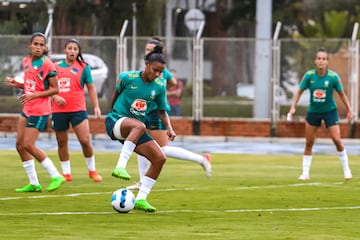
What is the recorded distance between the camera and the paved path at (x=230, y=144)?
3004cm

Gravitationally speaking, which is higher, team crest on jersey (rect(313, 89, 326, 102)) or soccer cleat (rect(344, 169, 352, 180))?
team crest on jersey (rect(313, 89, 326, 102))

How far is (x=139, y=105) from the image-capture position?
14867 millimetres

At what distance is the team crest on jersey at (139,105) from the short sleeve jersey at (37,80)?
2613 millimetres

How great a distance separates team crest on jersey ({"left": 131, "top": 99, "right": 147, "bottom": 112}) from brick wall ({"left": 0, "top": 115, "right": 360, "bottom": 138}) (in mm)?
20283

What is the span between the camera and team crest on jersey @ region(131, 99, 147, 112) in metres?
14.8

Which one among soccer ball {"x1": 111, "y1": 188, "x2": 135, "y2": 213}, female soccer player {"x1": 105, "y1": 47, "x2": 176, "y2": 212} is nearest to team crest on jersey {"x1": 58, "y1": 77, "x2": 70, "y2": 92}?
female soccer player {"x1": 105, "y1": 47, "x2": 176, "y2": 212}

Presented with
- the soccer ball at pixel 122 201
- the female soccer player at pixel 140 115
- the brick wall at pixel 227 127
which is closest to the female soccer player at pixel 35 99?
the female soccer player at pixel 140 115

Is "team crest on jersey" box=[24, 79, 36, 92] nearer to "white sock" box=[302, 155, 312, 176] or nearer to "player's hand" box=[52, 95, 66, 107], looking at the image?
"player's hand" box=[52, 95, 66, 107]

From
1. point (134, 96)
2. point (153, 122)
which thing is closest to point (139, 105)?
point (134, 96)

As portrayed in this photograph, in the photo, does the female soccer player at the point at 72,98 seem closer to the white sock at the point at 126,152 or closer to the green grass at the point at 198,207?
the green grass at the point at 198,207

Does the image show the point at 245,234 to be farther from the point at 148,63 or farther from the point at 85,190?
the point at 85,190

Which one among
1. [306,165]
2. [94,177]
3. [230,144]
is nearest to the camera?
[94,177]

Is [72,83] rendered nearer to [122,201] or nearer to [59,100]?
[59,100]

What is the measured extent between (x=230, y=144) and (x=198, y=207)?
57.8 feet
